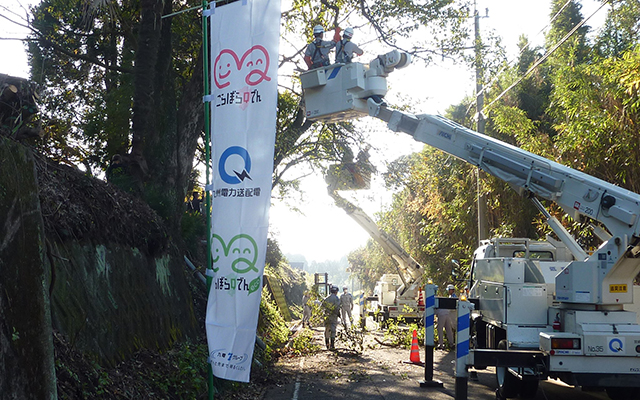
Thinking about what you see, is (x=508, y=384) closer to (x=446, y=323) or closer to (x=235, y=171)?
(x=235, y=171)

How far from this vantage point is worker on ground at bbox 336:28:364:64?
1076 cm

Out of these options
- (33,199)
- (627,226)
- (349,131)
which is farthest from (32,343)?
(349,131)

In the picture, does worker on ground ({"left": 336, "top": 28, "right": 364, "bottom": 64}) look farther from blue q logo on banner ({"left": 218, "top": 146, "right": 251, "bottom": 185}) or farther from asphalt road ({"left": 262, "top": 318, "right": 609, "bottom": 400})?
asphalt road ({"left": 262, "top": 318, "right": 609, "bottom": 400})

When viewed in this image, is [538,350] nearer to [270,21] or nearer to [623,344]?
[623,344]

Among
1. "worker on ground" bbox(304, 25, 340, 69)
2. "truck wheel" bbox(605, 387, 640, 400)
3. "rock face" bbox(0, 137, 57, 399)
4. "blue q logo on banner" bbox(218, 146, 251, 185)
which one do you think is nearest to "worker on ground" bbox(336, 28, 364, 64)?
"worker on ground" bbox(304, 25, 340, 69)

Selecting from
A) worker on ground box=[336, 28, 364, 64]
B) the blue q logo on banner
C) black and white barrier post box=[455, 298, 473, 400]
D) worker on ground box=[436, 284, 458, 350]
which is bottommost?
worker on ground box=[436, 284, 458, 350]

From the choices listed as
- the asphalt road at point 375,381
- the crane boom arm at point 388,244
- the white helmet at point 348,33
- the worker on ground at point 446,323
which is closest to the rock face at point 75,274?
the asphalt road at point 375,381

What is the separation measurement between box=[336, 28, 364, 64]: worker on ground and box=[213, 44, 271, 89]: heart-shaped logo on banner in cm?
409

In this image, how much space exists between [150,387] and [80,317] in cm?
136

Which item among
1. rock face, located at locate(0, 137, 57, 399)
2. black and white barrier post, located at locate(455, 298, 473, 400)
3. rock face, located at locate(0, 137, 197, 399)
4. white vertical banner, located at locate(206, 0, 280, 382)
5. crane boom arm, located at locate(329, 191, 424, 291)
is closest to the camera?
rock face, located at locate(0, 137, 57, 399)

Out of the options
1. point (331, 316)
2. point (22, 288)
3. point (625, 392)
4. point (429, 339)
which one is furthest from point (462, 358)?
point (331, 316)

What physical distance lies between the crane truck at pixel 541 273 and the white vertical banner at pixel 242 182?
12.9 ft

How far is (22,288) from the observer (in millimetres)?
4797

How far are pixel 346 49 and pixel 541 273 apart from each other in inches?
203
